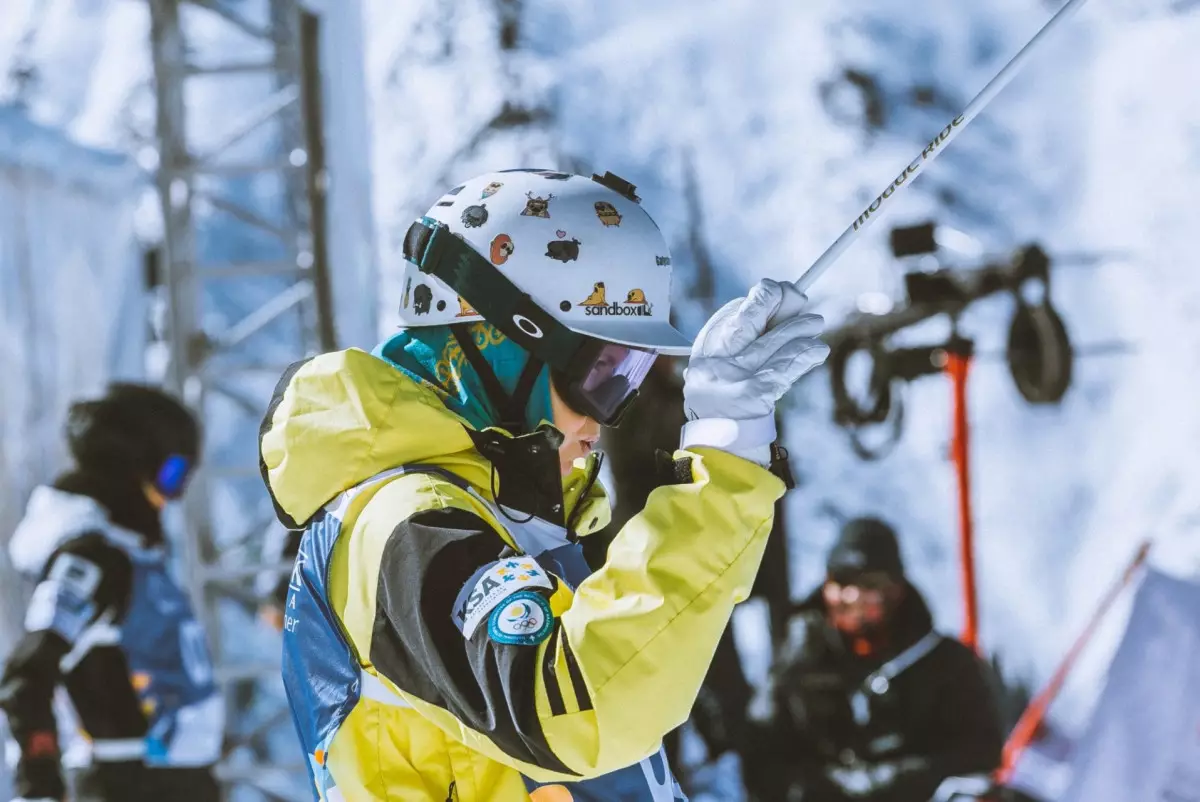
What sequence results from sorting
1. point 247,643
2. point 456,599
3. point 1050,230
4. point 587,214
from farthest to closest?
point 247,643, point 1050,230, point 587,214, point 456,599

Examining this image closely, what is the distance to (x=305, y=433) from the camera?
1178 mm

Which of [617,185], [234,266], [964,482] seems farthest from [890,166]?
[617,185]

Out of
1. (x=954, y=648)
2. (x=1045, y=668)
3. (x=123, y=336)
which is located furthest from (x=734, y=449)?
(x=1045, y=668)

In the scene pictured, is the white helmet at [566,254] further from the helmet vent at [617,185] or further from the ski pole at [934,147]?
the ski pole at [934,147]

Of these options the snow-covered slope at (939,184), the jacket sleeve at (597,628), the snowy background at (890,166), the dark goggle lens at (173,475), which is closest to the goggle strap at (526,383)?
the jacket sleeve at (597,628)

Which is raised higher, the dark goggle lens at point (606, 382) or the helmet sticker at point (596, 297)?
the helmet sticker at point (596, 297)

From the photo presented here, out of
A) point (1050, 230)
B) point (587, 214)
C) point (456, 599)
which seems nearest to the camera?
point (456, 599)

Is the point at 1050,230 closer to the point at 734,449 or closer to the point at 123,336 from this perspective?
the point at 123,336

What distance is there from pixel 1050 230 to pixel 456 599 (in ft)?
19.0

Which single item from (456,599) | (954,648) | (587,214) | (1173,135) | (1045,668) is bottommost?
(1045,668)

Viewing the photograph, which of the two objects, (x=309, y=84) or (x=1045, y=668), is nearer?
(x=309, y=84)

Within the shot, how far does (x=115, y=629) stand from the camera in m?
3.14

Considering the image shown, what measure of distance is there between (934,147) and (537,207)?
369 millimetres

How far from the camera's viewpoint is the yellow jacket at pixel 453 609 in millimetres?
993
